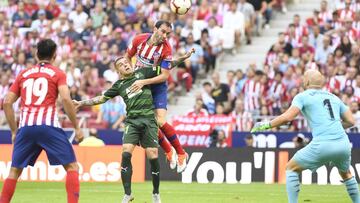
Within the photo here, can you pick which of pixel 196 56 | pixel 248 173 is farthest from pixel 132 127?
pixel 196 56

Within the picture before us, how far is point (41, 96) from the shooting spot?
542 inches

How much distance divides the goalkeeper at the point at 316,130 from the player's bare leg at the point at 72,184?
2.59m

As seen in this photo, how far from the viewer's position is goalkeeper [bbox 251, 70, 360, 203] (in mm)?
14211

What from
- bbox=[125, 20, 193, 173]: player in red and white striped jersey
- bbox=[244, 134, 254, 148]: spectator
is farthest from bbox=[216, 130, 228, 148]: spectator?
bbox=[125, 20, 193, 173]: player in red and white striped jersey

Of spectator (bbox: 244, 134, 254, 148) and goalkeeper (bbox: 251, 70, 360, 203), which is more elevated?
spectator (bbox: 244, 134, 254, 148)

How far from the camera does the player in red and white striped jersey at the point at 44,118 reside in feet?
45.0

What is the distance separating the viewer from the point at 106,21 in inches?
1352

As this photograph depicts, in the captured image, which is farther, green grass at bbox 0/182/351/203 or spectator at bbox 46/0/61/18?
spectator at bbox 46/0/61/18

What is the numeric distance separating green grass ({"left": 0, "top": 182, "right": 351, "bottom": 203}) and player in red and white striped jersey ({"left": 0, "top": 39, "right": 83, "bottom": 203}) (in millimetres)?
3912

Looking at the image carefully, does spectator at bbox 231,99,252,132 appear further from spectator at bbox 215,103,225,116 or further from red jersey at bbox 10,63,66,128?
red jersey at bbox 10,63,66,128

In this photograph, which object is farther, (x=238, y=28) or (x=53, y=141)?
(x=238, y=28)

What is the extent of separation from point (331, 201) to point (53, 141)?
20.4 feet

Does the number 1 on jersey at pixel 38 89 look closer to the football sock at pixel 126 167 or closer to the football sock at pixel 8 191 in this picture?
the football sock at pixel 8 191

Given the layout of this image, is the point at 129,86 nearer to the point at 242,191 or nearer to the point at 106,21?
the point at 242,191
